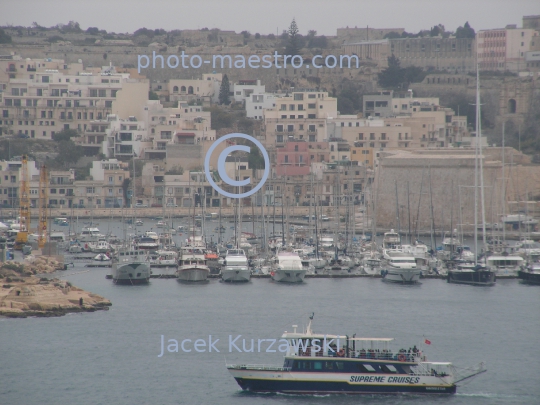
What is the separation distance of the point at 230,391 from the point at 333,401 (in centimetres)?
117

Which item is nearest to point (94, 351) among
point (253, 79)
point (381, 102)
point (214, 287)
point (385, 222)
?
point (214, 287)

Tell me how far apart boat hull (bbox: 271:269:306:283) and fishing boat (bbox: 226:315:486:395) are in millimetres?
8043

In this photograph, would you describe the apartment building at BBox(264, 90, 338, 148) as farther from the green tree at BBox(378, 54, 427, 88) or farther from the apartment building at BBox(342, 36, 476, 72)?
the apartment building at BBox(342, 36, 476, 72)

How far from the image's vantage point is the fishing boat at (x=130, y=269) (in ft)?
68.9

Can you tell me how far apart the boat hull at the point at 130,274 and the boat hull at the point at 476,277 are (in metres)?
5.35

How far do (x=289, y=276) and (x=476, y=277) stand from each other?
3189mm

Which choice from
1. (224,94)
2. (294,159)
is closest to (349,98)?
(224,94)

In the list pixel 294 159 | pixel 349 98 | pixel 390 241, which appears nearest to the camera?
pixel 390 241

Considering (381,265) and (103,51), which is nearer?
(381,265)

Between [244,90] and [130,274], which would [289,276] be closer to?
[130,274]

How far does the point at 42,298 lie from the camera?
18016mm

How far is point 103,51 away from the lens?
175ft

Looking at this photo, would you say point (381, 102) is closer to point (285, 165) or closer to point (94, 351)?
point (285, 165)

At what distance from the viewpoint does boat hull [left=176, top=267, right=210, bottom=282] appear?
69.5 ft
